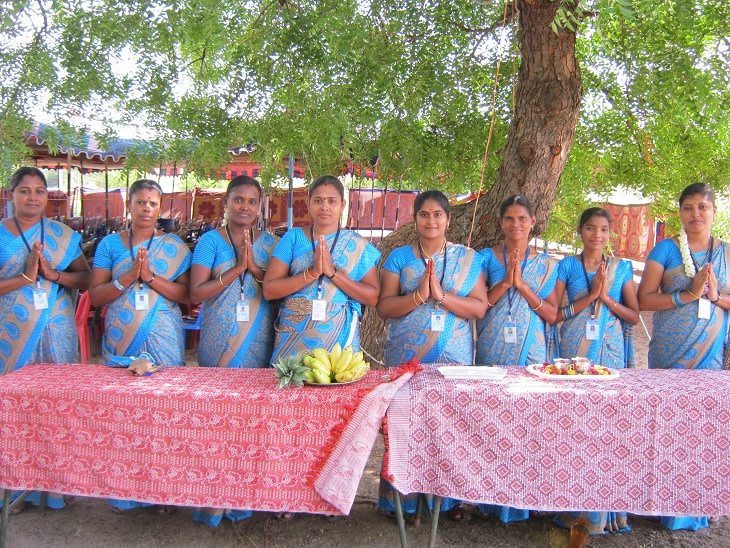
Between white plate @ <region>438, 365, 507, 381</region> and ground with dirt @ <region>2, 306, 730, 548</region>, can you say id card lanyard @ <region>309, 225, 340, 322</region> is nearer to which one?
white plate @ <region>438, 365, 507, 381</region>

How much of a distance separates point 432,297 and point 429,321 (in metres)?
0.14

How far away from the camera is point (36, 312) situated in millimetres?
3533

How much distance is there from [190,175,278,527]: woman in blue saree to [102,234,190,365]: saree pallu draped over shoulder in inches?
6.2

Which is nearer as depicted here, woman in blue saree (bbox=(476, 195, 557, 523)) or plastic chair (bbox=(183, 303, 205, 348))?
woman in blue saree (bbox=(476, 195, 557, 523))

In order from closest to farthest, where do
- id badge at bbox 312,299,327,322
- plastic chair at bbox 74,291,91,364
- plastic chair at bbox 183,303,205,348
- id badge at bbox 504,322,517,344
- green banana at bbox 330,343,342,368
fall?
green banana at bbox 330,343,342,368 → id badge at bbox 312,299,327,322 → id badge at bbox 504,322,517,344 → plastic chair at bbox 74,291,91,364 → plastic chair at bbox 183,303,205,348

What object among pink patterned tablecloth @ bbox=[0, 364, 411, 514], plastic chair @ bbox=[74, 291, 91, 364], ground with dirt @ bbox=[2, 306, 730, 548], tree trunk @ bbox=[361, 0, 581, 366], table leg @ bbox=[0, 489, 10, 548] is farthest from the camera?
tree trunk @ bbox=[361, 0, 581, 366]

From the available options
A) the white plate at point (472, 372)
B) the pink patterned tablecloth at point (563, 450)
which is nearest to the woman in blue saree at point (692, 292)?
the pink patterned tablecloth at point (563, 450)

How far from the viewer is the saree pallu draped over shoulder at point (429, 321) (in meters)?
3.51

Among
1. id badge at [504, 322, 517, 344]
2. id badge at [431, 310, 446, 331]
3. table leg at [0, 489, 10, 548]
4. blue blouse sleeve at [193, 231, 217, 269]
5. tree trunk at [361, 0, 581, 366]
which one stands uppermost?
tree trunk at [361, 0, 581, 366]

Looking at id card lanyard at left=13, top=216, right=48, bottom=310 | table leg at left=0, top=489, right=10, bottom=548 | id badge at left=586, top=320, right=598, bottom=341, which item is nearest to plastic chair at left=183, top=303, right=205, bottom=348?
id card lanyard at left=13, top=216, right=48, bottom=310

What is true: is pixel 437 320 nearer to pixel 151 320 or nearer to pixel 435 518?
pixel 435 518

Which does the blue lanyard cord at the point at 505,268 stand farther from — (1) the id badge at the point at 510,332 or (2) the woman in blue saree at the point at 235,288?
(2) the woman in blue saree at the point at 235,288

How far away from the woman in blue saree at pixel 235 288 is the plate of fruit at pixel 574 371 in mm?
1596

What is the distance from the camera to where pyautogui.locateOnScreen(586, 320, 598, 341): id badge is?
3695 mm
